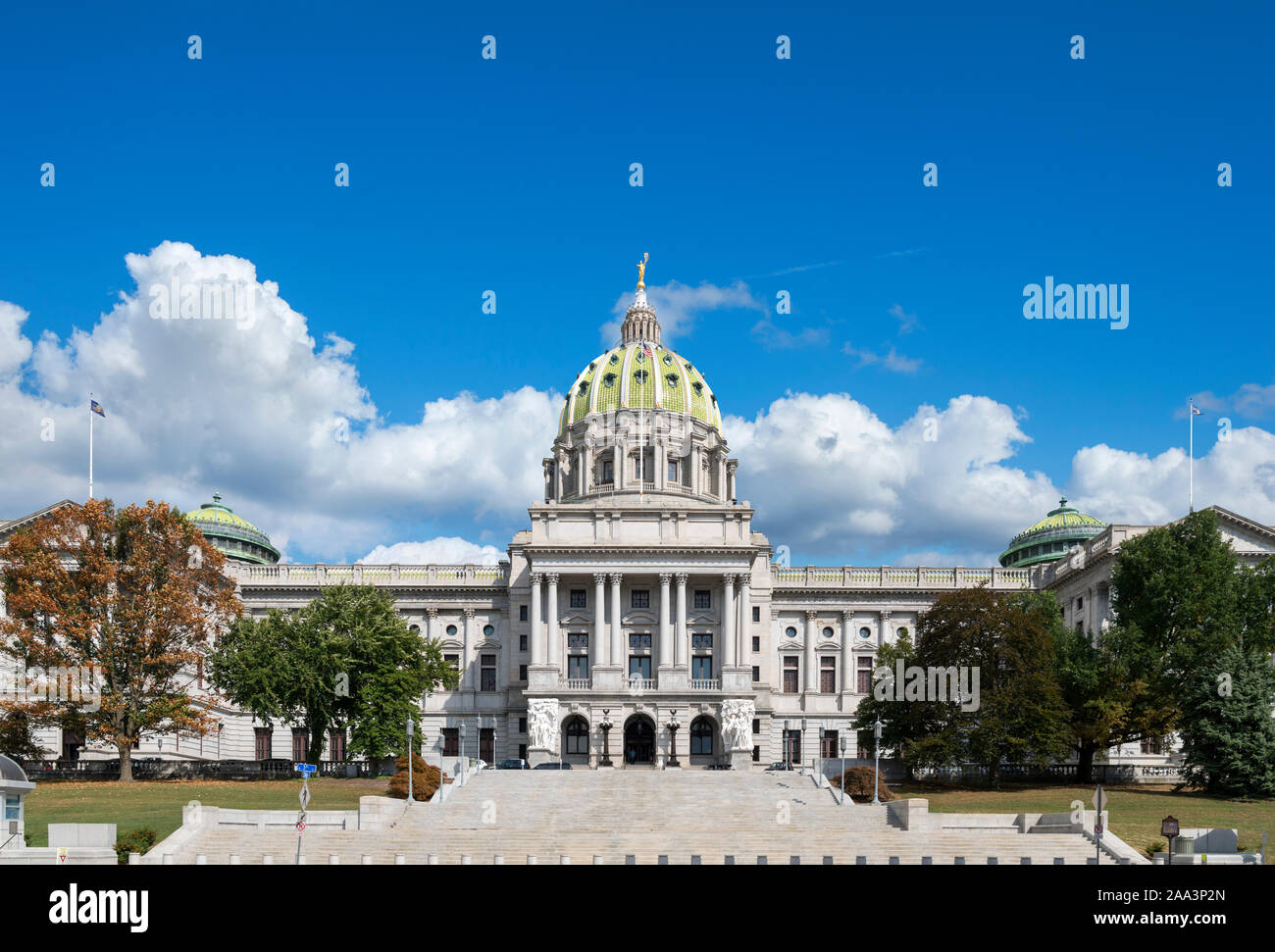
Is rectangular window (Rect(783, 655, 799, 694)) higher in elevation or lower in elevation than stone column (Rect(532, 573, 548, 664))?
lower

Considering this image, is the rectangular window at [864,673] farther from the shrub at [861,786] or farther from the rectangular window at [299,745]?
the shrub at [861,786]

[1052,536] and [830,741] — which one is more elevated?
[1052,536]

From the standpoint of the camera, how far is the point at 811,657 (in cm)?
10788

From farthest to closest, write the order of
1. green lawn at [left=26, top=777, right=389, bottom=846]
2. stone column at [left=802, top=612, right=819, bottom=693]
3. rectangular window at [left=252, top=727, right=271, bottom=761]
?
stone column at [left=802, top=612, right=819, bottom=693] < rectangular window at [left=252, top=727, right=271, bottom=761] < green lawn at [left=26, top=777, right=389, bottom=846]

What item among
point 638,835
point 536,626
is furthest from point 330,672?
point 638,835

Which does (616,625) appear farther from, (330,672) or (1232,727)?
(1232,727)

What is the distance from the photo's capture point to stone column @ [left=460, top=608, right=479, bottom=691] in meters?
107

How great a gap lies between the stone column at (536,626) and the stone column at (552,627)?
1.12 ft

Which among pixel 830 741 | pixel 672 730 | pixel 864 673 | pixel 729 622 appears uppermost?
pixel 729 622

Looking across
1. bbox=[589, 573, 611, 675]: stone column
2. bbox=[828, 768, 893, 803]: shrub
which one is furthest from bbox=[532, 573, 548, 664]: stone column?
bbox=[828, 768, 893, 803]: shrub

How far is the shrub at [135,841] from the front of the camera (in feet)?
148

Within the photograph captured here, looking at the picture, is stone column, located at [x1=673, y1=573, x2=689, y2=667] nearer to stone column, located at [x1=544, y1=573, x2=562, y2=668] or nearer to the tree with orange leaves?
stone column, located at [x1=544, y1=573, x2=562, y2=668]

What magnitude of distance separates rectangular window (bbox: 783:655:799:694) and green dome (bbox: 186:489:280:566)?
4855 centimetres

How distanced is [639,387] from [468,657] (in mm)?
29520
